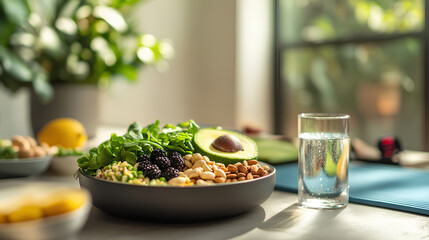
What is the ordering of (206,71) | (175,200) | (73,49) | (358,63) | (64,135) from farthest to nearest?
1. (206,71)
2. (358,63)
3. (73,49)
4. (64,135)
5. (175,200)

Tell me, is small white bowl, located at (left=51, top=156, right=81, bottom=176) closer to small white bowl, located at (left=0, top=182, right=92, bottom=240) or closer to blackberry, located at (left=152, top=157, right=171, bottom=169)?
blackberry, located at (left=152, top=157, right=171, bottom=169)

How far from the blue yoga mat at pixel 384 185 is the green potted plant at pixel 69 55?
4.07 feet

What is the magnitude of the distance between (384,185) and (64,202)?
2.41 ft

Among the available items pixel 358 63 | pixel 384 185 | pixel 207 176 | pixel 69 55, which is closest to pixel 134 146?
pixel 207 176

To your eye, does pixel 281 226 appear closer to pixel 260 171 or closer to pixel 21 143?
pixel 260 171

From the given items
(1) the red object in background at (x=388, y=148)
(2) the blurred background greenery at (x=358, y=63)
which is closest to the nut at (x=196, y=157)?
(1) the red object in background at (x=388, y=148)

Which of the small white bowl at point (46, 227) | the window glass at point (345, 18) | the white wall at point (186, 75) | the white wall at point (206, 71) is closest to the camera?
the small white bowl at point (46, 227)

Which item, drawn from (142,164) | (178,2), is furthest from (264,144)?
(178,2)

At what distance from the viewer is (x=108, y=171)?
2.31ft

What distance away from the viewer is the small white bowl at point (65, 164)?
1111mm

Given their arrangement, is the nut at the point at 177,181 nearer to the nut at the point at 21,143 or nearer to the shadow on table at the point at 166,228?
the shadow on table at the point at 166,228

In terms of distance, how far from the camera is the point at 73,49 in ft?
7.21

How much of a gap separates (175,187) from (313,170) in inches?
→ 10.4

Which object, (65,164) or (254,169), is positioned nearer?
(254,169)
